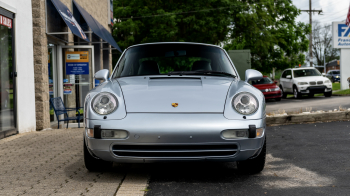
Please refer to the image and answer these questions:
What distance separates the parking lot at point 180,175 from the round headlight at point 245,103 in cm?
69

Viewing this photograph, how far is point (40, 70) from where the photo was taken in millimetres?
9766

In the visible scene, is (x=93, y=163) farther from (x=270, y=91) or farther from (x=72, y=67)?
(x=270, y=91)

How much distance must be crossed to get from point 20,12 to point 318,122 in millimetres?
6976

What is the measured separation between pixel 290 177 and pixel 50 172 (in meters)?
2.64

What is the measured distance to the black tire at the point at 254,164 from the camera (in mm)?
4367

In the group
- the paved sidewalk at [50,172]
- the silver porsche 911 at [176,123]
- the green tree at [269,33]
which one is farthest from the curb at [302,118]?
the green tree at [269,33]

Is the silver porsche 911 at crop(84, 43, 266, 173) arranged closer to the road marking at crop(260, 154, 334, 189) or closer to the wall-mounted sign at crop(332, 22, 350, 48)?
the road marking at crop(260, 154, 334, 189)

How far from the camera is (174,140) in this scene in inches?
153

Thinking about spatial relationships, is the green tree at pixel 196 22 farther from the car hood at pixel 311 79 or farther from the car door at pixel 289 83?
the car hood at pixel 311 79

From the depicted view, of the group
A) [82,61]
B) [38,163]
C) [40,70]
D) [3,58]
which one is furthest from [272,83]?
[38,163]

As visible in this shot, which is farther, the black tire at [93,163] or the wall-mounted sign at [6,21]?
the wall-mounted sign at [6,21]

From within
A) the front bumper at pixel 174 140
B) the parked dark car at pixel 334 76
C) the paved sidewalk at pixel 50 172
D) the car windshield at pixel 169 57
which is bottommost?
the paved sidewalk at pixel 50 172

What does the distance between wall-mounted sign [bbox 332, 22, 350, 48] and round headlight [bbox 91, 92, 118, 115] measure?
23239 millimetres

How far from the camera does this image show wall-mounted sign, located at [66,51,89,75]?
12.2 metres
